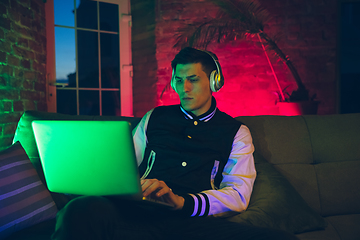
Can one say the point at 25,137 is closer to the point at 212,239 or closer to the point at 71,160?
the point at 71,160

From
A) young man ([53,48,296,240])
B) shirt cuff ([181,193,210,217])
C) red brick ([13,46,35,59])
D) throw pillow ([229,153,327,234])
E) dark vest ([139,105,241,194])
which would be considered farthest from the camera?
red brick ([13,46,35,59])

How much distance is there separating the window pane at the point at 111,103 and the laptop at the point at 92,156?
3.20 m

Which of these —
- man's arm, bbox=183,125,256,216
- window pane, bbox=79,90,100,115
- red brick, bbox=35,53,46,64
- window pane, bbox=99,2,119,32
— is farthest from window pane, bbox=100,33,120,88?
man's arm, bbox=183,125,256,216

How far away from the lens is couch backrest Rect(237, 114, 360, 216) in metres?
1.49

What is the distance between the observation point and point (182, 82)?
1437mm

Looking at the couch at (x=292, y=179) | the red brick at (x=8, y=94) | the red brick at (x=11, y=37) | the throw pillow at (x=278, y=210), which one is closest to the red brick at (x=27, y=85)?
the red brick at (x=8, y=94)

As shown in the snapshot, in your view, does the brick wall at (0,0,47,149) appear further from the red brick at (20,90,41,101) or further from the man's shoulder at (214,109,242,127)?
the man's shoulder at (214,109,242,127)

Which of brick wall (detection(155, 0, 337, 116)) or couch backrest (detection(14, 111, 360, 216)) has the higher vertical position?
brick wall (detection(155, 0, 337, 116))

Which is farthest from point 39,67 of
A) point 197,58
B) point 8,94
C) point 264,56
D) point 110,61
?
point 264,56

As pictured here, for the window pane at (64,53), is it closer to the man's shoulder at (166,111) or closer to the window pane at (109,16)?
the window pane at (109,16)

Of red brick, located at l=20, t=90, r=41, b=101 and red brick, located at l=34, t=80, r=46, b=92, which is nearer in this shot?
red brick, located at l=20, t=90, r=41, b=101

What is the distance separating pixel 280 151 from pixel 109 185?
3.64 ft

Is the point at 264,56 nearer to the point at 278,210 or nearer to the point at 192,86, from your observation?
the point at 192,86

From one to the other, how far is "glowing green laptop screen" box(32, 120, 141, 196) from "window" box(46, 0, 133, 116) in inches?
112
